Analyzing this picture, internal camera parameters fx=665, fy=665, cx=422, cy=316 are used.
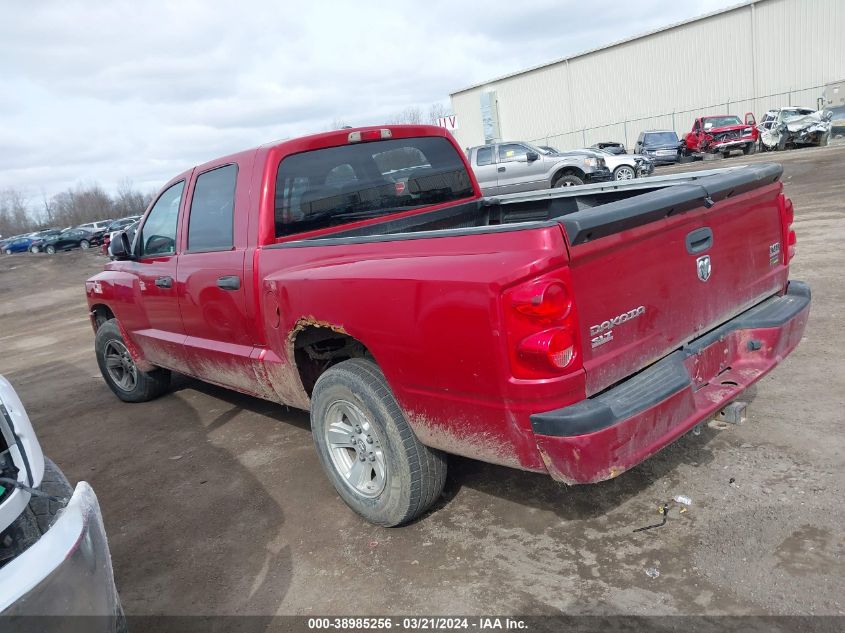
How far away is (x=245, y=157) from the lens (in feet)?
13.3

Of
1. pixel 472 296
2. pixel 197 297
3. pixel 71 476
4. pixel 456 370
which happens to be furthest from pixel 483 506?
pixel 71 476

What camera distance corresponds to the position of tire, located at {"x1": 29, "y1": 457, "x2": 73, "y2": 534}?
2.10m

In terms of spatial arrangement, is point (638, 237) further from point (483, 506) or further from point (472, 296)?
point (483, 506)

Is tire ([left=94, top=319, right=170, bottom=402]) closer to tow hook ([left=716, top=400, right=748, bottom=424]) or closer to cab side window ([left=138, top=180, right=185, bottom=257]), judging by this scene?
cab side window ([left=138, top=180, right=185, bottom=257])

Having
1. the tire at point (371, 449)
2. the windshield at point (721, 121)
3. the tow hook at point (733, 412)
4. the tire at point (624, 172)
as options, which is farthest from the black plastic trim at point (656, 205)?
the windshield at point (721, 121)

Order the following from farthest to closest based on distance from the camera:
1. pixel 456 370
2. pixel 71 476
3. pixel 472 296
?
1. pixel 71 476
2. pixel 456 370
3. pixel 472 296

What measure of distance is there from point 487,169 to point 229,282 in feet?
49.3

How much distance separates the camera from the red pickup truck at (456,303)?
247cm

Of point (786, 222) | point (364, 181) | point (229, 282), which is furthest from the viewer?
point (364, 181)

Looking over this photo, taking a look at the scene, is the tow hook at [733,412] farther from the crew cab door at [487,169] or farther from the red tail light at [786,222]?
the crew cab door at [487,169]

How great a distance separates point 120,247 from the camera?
526cm

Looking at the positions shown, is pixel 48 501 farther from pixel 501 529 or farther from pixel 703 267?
pixel 703 267

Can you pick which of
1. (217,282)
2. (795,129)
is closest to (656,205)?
(217,282)

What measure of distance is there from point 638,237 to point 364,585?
190cm
